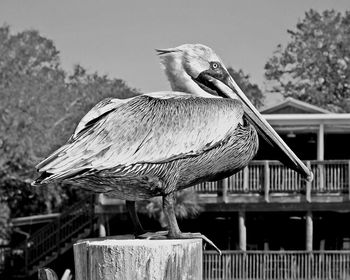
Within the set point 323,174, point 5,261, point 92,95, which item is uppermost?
point 92,95

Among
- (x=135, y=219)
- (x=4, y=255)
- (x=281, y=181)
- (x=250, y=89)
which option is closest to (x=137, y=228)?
(x=135, y=219)

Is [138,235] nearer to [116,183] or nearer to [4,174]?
[116,183]

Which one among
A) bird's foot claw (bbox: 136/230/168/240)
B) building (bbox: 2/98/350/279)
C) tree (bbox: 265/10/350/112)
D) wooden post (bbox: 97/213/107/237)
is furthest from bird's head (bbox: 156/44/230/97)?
tree (bbox: 265/10/350/112)

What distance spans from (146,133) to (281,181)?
21.3 metres

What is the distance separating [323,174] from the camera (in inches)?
953

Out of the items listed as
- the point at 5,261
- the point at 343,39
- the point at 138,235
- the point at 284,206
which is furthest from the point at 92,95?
the point at 138,235

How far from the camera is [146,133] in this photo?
379 cm

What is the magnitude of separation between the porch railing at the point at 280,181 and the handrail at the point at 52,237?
370 centimetres

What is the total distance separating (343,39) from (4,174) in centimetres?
2019

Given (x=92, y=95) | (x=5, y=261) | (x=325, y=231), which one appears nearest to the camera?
(x=5, y=261)

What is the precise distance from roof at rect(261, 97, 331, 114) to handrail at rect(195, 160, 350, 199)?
2.93 meters

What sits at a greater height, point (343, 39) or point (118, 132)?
point (343, 39)

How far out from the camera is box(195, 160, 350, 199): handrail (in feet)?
79.3

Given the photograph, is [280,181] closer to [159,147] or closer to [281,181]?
[281,181]
